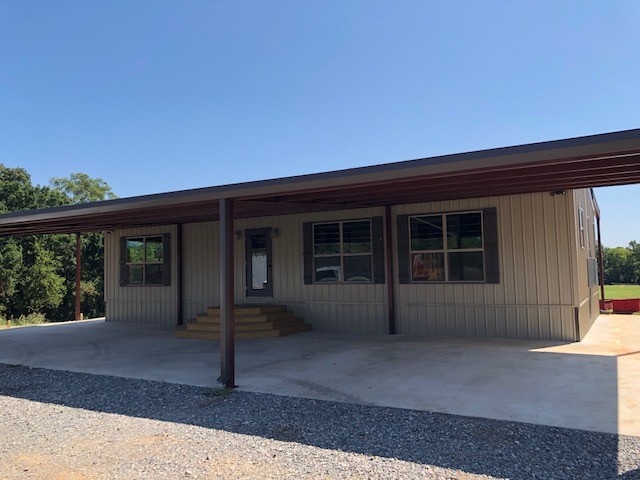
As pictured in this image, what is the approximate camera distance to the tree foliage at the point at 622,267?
139ft

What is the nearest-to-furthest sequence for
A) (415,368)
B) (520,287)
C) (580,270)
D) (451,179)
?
1. (451,179)
2. (415,368)
3. (520,287)
4. (580,270)

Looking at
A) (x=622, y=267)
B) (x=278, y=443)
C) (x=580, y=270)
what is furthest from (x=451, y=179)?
(x=622, y=267)

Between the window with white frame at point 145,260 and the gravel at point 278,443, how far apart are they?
23.0 feet

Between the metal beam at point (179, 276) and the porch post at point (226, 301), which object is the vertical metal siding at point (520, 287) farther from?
the metal beam at point (179, 276)

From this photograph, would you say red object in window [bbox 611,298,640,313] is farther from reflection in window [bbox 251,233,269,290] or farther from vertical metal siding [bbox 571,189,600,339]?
reflection in window [bbox 251,233,269,290]

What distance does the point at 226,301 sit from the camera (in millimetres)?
5582

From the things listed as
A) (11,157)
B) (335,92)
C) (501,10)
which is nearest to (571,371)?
(501,10)

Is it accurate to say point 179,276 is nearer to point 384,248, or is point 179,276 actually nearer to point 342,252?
point 342,252

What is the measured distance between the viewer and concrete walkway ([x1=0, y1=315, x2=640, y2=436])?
14.3ft

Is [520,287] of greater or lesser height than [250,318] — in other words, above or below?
above

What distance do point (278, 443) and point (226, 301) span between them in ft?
7.43

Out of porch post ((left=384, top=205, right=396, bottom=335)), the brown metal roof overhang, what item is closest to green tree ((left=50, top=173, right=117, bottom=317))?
the brown metal roof overhang

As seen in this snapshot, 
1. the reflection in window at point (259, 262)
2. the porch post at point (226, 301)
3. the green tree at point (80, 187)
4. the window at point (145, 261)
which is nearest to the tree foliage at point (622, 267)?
the reflection in window at point (259, 262)

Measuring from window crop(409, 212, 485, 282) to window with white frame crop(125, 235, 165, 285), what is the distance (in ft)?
21.1
